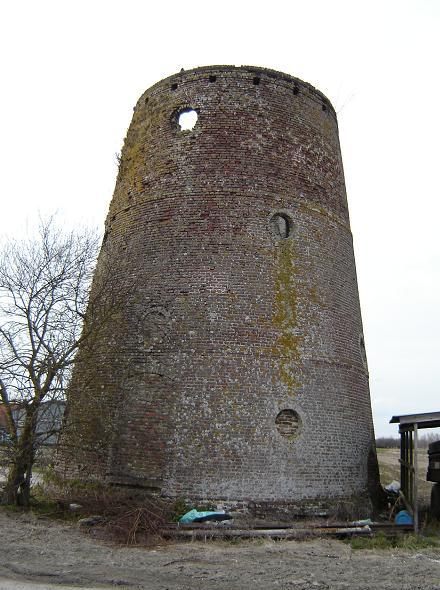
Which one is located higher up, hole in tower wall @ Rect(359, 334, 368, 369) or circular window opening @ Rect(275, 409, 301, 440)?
hole in tower wall @ Rect(359, 334, 368, 369)

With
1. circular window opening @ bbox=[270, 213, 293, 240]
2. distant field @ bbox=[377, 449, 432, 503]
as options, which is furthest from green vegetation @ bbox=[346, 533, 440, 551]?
circular window opening @ bbox=[270, 213, 293, 240]

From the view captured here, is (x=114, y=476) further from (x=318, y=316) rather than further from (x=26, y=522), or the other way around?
(x=318, y=316)

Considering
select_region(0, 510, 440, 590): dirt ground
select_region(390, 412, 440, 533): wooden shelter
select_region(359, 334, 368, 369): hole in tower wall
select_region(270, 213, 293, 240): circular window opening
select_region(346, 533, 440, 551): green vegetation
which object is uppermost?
select_region(270, 213, 293, 240): circular window opening

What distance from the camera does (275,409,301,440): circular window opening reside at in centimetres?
1145

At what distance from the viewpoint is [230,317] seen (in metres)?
11.8

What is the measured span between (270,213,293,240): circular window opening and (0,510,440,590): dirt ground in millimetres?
6199

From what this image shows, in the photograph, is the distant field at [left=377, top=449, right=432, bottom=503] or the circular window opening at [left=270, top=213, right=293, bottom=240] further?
the distant field at [left=377, top=449, right=432, bottom=503]

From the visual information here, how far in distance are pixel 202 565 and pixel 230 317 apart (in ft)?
16.1

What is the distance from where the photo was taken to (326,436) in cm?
1179

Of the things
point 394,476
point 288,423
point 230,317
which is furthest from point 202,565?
point 394,476

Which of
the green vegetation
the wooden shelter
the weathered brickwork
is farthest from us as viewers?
the wooden shelter

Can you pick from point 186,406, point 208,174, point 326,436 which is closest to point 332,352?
point 326,436

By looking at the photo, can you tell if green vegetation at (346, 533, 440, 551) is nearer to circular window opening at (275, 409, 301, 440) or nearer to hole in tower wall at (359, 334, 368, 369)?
circular window opening at (275, 409, 301, 440)

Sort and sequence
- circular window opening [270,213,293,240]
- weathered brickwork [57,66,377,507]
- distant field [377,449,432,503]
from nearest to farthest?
weathered brickwork [57,66,377,507] → circular window opening [270,213,293,240] → distant field [377,449,432,503]
